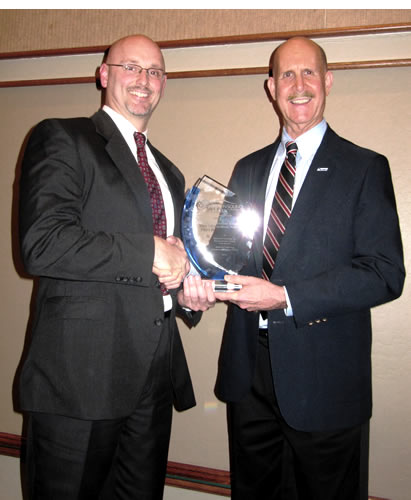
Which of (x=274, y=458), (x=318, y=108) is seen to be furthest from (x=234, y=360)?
(x=318, y=108)

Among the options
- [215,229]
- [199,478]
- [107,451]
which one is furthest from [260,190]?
[199,478]

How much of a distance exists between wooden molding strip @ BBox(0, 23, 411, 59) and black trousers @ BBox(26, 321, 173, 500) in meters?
1.50

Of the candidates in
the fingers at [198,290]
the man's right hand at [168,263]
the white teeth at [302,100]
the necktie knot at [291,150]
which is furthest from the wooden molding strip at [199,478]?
the white teeth at [302,100]

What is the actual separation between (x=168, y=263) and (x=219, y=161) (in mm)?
1041

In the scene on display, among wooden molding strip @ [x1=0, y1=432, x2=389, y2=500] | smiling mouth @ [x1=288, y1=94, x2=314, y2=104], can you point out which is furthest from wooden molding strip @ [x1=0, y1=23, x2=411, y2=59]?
wooden molding strip @ [x1=0, y1=432, x2=389, y2=500]

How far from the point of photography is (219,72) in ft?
6.98

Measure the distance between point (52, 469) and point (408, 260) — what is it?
5.79 ft

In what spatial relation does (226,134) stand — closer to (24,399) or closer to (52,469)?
(24,399)

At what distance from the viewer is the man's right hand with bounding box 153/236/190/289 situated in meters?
1.30

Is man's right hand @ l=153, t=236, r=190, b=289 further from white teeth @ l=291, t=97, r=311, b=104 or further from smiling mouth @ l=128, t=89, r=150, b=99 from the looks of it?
white teeth @ l=291, t=97, r=311, b=104

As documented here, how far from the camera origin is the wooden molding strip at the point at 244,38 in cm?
194

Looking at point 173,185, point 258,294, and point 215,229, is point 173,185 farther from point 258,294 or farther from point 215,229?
point 258,294

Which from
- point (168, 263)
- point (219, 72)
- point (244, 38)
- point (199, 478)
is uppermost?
point (244, 38)

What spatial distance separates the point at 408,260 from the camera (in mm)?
2004
